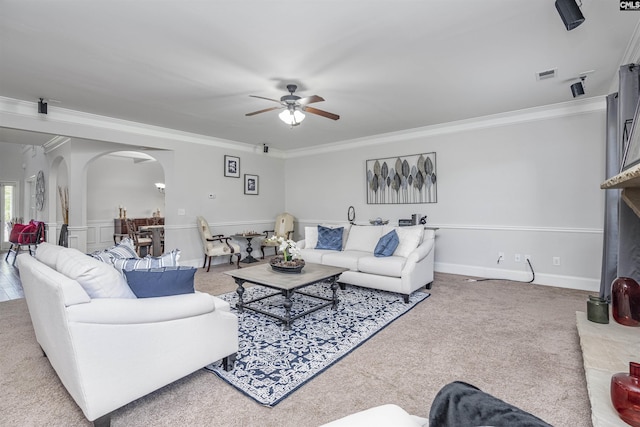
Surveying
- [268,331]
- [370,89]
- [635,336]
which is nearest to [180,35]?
[370,89]

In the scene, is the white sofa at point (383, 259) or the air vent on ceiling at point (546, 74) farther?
the white sofa at point (383, 259)

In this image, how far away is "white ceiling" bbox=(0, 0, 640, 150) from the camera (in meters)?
2.25

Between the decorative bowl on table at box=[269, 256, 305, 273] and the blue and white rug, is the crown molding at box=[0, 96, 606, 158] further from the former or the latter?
the decorative bowl on table at box=[269, 256, 305, 273]

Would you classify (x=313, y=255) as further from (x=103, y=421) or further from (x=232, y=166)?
(x=103, y=421)

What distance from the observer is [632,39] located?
8.52ft

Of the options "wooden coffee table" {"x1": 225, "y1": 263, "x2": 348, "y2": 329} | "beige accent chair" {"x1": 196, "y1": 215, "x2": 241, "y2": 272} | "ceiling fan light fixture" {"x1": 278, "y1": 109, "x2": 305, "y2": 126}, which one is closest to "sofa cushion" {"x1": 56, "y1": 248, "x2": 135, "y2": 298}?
"wooden coffee table" {"x1": 225, "y1": 263, "x2": 348, "y2": 329}

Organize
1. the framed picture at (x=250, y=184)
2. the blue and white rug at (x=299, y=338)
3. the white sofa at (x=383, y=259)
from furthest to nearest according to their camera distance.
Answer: the framed picture at (x=250, y=184)
the white sofa at (x=383, y=259)
the blue and white rug at (x=299, y=338)

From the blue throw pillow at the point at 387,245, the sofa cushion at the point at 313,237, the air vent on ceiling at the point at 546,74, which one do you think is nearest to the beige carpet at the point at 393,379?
the blue throw pillow at the point at 387,245

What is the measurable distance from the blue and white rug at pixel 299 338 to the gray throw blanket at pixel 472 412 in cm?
131

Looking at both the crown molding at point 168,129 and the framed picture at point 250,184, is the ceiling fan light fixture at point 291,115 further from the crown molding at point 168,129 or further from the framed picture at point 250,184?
the framed picture at point 250,184

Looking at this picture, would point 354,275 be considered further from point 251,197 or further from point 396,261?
point 251,197

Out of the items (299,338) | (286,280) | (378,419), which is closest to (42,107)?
(286,280)

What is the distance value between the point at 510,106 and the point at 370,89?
2.18 meters

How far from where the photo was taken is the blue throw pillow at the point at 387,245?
422cm
